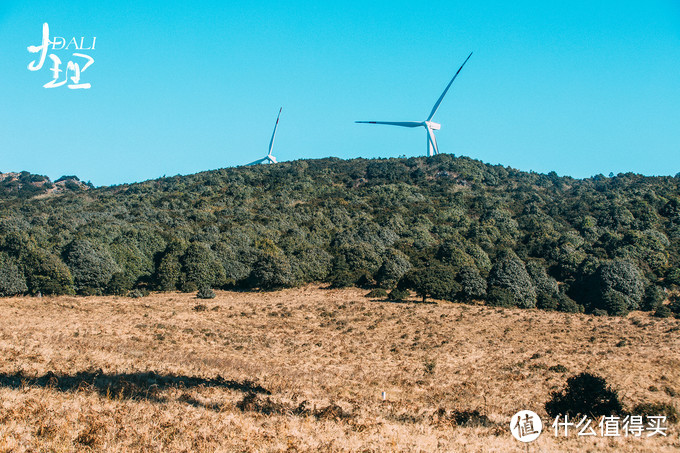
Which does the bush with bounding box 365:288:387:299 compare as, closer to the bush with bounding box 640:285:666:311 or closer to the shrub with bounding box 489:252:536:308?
the shrub with bounding box 489:252:536:308

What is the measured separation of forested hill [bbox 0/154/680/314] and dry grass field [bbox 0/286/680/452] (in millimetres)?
7060

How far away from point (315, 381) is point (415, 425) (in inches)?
347

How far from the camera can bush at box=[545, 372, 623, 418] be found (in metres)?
21.4

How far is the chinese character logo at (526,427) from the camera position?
1828 cm

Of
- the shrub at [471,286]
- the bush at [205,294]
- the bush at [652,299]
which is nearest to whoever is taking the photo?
the bush at [205,294]

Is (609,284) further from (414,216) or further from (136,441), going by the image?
(136,441)

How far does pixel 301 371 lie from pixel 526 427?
13.8 metres

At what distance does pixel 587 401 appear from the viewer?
21.6 meters

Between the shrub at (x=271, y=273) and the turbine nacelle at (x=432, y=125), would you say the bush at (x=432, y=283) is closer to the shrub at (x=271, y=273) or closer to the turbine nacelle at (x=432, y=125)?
the shrub at (x=271, y=273)

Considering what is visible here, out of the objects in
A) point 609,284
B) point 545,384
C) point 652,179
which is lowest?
point 545,384

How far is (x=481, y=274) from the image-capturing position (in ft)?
200

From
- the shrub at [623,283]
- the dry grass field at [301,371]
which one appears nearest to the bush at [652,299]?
the shrub at [623,283]

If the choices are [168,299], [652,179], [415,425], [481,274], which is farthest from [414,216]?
[415,425]

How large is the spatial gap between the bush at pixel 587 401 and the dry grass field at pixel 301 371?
83.2 inches
